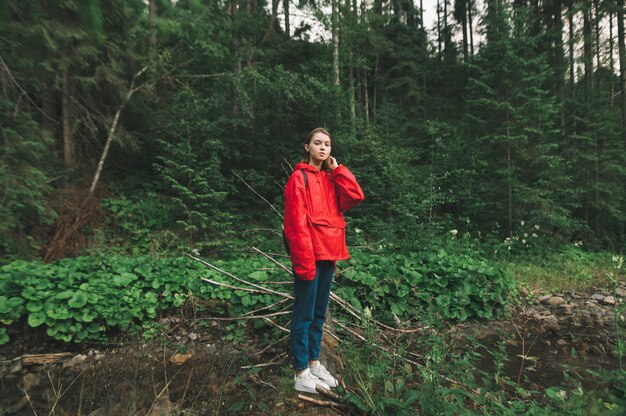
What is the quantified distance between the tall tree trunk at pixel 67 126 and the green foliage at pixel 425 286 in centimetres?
738

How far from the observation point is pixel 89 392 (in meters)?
2.81

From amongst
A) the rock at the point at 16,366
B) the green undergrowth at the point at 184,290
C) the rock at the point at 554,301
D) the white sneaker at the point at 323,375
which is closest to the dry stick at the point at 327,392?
the white sneaker at the point at 323,375

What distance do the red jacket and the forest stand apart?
23.6 inches

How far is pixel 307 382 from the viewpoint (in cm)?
251

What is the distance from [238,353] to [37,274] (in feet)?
8.04

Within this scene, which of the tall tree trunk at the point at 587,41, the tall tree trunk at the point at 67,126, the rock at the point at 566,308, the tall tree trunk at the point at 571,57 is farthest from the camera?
the tall tree trunk at the point at 571,57

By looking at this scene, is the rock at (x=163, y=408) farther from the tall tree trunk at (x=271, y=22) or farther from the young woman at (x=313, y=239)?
the tall tree trunk at (x=271, y=22)

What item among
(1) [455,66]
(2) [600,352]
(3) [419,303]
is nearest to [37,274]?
(3) [419,303]

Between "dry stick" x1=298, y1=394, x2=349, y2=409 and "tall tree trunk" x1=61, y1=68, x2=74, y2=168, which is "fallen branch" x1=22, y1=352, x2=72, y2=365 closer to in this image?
"dry stick" x1=298, y1=394, x2=349, y2=409

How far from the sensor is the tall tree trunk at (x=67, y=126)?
7.56m

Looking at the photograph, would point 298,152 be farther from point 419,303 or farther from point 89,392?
point 89,392

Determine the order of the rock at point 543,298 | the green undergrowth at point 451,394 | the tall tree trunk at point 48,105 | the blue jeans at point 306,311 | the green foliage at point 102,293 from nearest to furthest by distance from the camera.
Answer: the green undergrowth at point 451,394 → the blue jeans at point 306,311 → the green foliage at point 102,293 → the rock at point 543,298 → the tall tree trunk at point 48,105

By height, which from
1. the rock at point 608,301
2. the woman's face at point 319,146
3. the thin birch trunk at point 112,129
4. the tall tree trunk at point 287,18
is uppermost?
the tall tree trunk at point 287,18

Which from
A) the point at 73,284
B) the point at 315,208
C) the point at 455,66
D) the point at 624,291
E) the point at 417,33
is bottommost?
the point at 624,291
